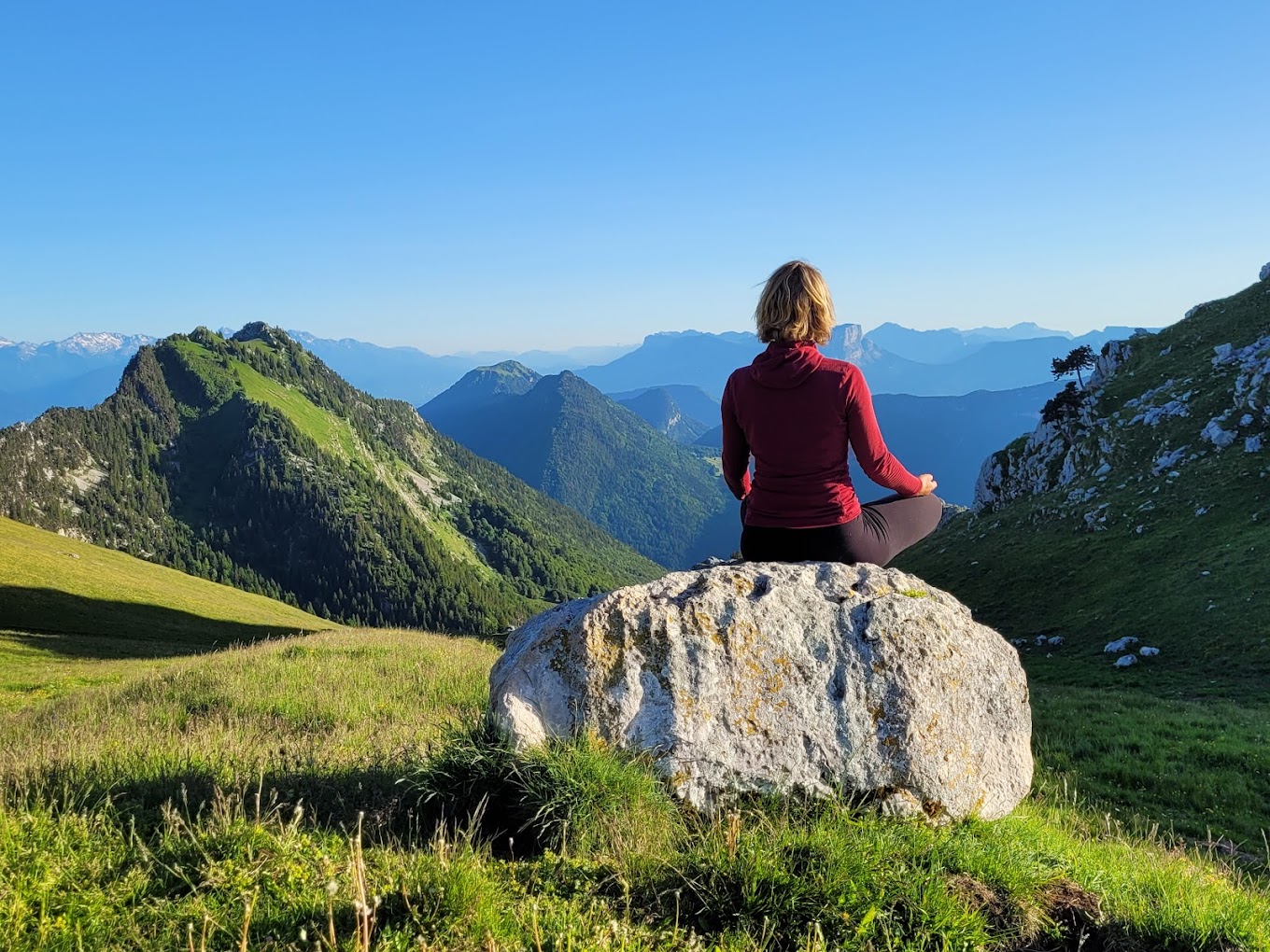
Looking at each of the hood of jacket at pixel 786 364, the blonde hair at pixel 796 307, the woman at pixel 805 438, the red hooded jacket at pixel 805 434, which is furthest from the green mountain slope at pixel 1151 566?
Result: the blonde hair at pixel 796 307

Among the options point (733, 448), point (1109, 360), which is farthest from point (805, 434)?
point (1109, 360)

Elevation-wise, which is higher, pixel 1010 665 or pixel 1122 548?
pixel 1010 665

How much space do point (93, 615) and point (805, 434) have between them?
2990 inches

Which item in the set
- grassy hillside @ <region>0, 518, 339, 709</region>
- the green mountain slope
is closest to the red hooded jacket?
the green mountain slope

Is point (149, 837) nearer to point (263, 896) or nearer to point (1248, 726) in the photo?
point (263, 896)

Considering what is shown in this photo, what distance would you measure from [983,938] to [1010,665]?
9.60 feet

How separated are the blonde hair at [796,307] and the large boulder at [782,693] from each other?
228 centimetres

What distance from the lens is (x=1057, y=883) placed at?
481cm

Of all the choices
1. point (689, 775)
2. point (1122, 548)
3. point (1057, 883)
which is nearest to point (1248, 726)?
point (1057, 883)

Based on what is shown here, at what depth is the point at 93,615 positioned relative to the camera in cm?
6247

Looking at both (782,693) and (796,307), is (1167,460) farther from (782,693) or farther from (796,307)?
(782,693)

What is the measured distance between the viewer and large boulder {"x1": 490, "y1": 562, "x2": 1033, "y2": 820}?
5.66m

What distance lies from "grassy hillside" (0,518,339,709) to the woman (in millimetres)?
26829

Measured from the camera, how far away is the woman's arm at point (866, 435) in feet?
20.9
